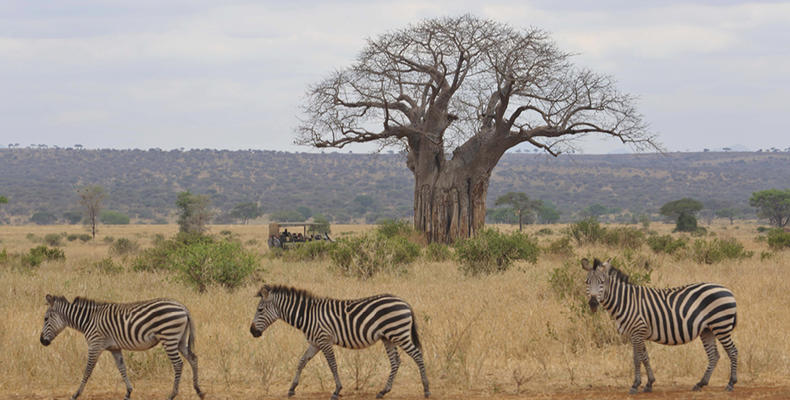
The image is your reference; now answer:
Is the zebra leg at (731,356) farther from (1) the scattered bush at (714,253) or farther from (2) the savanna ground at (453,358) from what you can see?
(1) the scattered bush at (714,253)

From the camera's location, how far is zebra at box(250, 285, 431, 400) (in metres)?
6.85

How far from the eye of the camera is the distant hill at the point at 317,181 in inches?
3391

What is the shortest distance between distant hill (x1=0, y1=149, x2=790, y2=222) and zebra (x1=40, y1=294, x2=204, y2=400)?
7187 cm

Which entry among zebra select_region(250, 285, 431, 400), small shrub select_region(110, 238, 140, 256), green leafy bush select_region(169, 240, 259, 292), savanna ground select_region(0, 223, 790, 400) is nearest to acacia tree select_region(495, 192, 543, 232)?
small shrub select_region(110, 238, 140, 256)

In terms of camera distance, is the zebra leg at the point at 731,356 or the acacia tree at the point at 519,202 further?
the acacia tree at the point at 519,202

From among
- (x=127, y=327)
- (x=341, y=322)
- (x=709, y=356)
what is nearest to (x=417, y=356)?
(x=341, y=322)

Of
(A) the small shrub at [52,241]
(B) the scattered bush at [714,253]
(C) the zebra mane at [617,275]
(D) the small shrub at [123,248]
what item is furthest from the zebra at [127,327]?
(A) the small shrub at [52,241]

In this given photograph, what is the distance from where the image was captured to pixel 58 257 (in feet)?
72.4

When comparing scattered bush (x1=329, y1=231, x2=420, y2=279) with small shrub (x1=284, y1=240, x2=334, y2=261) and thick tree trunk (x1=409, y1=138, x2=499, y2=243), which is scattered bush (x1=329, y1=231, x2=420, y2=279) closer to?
small shrub (x1=284, y1=240, x2=334, y2=261)

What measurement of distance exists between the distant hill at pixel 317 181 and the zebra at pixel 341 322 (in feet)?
236

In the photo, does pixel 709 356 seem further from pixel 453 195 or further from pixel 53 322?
pixel 453 195

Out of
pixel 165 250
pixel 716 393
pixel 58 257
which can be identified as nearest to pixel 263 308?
pixel 716 393

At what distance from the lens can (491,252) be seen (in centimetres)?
1719

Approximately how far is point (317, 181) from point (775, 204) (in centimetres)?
6258
